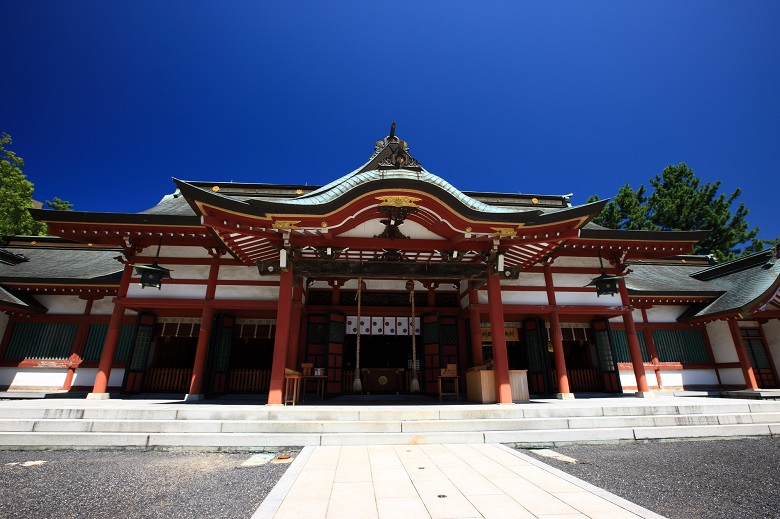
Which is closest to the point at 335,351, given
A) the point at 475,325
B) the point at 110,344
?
the point at 475,325

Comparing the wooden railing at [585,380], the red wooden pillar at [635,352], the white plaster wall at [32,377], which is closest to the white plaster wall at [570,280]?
the red wooden pillar at [635,352]

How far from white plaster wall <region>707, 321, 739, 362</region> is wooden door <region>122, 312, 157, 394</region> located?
2025 centimetres

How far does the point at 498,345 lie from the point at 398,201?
4.38 metres

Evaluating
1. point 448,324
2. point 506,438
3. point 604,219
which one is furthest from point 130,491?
point 604,219

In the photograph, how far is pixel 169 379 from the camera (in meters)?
11.9

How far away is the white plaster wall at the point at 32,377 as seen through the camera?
36.8ft

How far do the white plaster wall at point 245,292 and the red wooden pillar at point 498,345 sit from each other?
6299 millimetres

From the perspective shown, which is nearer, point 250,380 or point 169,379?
point 169,379

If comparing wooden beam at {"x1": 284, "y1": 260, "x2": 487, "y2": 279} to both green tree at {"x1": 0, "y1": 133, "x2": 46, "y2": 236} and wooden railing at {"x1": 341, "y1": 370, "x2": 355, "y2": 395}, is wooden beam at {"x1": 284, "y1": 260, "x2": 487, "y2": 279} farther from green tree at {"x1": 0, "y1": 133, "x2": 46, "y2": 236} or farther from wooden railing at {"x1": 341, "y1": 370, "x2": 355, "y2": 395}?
green tree at {"x1": 0, "y1": 133, "x2": 46, "y2": 236}

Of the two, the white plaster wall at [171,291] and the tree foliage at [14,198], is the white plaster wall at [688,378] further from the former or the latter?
the tree foliage at [14,198]

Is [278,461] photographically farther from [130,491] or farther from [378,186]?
[378,186]

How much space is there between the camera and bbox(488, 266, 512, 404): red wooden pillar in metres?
8.28

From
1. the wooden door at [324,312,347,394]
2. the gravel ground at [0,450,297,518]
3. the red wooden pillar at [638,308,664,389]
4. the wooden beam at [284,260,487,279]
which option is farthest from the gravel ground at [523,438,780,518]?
the wooden door at [324,312,347,394]

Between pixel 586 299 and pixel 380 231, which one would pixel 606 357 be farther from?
pixel 380 231
